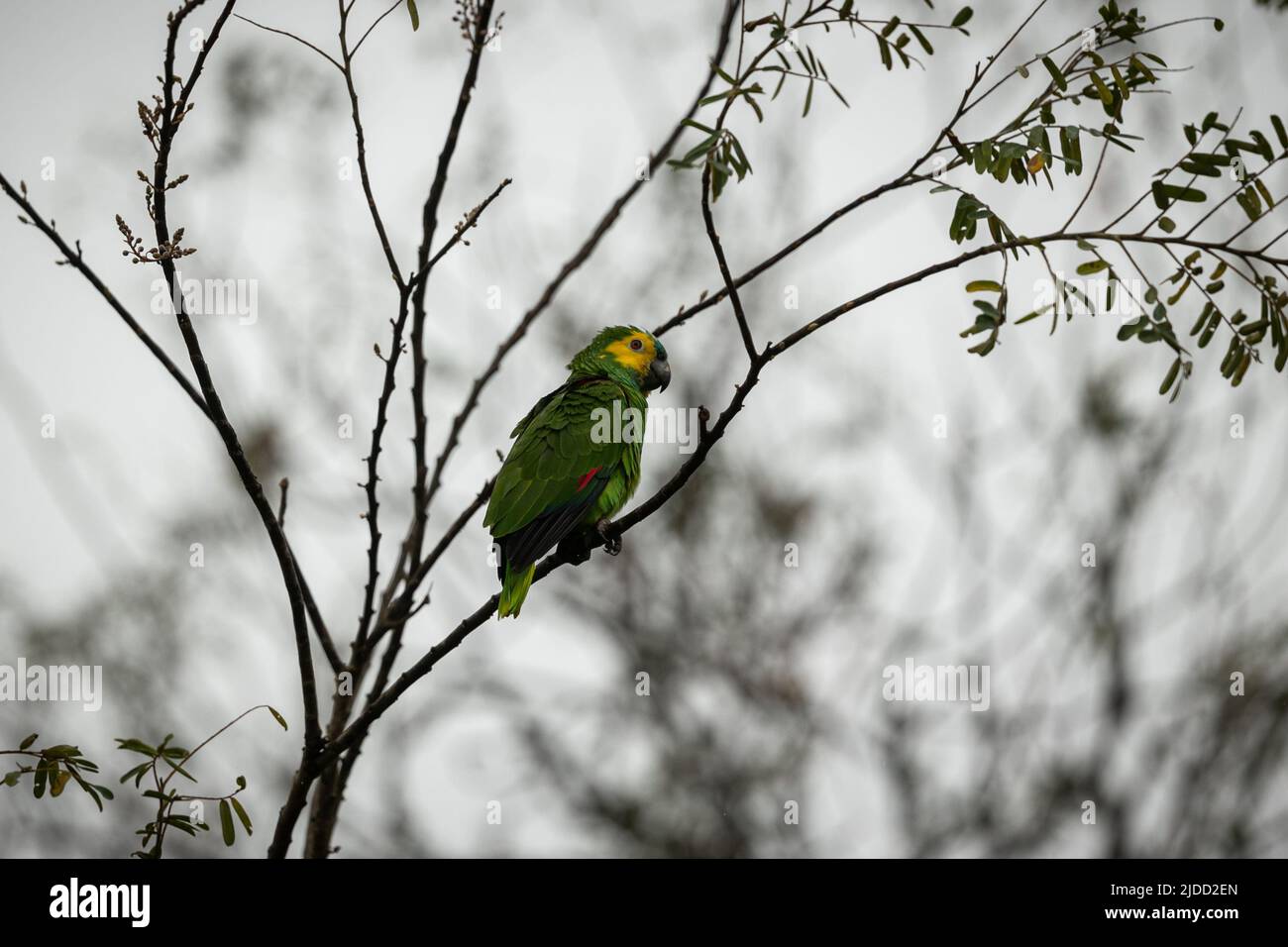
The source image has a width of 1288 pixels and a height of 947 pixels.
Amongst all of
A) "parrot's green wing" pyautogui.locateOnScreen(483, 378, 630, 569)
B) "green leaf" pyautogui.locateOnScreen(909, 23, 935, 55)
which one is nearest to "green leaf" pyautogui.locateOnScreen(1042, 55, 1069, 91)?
"green leaf" pyautogui.locateOnScreen(909, 23, 935, 55)

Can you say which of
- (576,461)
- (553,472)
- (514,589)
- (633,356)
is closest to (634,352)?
(633,356)

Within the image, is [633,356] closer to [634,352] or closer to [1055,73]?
[634,352]

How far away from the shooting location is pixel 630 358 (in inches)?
223

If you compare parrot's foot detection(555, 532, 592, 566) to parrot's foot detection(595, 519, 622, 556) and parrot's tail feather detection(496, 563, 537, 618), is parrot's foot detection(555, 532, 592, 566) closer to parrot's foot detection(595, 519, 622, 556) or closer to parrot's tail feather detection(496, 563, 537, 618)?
parrot's foot detection(595, 519, 622, 556)

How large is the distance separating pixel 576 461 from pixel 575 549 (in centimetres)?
40

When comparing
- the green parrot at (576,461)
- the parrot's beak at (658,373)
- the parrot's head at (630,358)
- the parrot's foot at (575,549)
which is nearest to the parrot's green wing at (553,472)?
the green parrot at (576,461)

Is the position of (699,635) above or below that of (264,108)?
below

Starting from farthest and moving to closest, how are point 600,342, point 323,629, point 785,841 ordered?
point 785,841 → point 600,342 → point 323,629

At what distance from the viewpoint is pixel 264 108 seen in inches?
282
